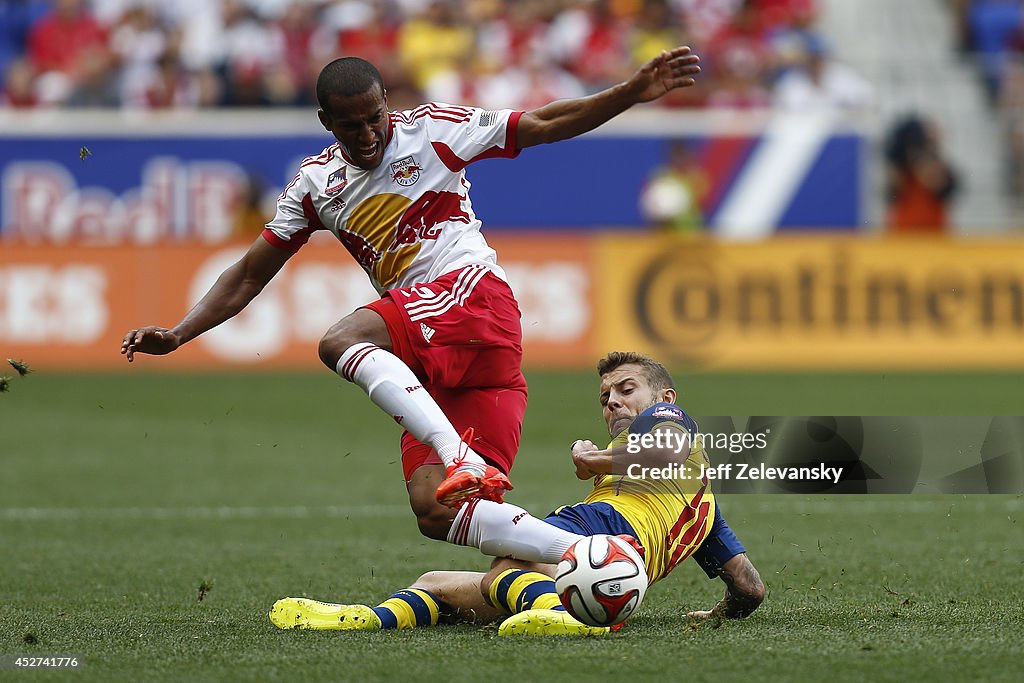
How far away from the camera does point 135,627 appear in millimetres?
5625

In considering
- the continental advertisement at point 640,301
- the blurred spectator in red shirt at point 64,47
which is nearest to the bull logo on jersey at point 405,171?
the continental advertisement at point 640,301

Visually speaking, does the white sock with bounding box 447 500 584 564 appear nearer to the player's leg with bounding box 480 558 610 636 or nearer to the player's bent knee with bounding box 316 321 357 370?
the player's leg with bounding box 480 558 610 636

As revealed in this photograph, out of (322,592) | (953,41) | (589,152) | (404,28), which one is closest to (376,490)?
(322,592)

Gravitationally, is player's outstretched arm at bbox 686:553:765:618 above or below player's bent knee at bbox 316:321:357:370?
below

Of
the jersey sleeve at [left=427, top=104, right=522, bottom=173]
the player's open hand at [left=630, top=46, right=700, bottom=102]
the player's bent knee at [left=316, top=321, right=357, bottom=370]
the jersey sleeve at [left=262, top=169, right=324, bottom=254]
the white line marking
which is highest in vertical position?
the player's open hand at [left=630, top=46, right=700, bottom=102]

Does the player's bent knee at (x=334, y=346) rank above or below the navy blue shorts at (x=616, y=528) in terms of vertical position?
above

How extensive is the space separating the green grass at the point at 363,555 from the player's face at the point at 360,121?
1.71 m

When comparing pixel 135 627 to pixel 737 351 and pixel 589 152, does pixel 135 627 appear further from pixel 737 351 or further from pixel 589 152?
pixel 589 152

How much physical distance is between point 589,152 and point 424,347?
1491 centimetres

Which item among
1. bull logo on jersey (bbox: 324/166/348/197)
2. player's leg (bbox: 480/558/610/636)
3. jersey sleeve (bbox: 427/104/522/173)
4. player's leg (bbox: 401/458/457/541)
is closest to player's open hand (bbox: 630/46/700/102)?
jersey sleeve (bbox: 427/104/522/173)

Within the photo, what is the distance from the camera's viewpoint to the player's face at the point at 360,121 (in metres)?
5.54

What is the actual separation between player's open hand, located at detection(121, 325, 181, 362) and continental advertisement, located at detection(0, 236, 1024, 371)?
10658mm

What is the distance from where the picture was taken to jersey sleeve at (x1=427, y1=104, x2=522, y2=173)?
5688 millimetres

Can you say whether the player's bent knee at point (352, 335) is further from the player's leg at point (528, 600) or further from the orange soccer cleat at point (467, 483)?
the player's leg at point (528, 600)
